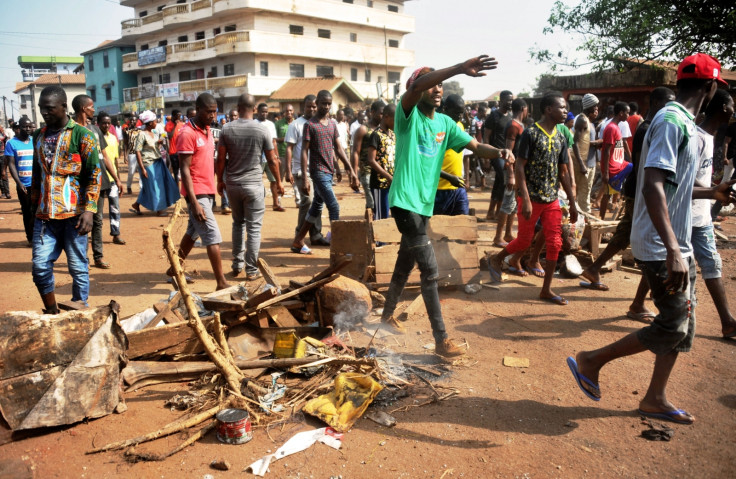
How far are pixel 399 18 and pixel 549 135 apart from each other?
50.6 m

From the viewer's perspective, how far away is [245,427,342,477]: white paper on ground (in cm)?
294

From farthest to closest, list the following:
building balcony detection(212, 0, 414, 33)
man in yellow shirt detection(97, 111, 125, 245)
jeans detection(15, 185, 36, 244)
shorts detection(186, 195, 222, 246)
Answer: building balcony detection(212, 0, 414, 33), man in yellow shirt detection(97, 111, 125, 245), jeans detection(15, 185, 36, 244), shorts detection(186, 195, 222, 246)

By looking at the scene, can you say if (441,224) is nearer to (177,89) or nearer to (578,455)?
(578,455)

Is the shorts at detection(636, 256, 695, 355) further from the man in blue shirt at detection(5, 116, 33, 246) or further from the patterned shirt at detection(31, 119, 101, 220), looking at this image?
the man in blue shirt at detection(5, 116, 33, 246)

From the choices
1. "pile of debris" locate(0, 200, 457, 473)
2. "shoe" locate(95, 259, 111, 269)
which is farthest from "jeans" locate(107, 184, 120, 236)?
"pile of debris" locate(0, 200, 457, 473)

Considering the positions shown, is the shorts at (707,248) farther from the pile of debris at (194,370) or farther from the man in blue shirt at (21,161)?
the man in blue shirt at (21,161)

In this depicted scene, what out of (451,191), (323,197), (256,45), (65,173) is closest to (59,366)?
(65,173)

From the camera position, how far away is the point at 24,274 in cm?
706

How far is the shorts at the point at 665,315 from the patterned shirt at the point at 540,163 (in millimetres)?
2498

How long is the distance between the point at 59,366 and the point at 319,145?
15.6 feet

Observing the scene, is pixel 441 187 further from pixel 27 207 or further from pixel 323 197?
pixel 27 207

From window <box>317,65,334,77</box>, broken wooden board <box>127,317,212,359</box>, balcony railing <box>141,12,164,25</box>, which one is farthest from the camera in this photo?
balcony railing <box>141,12,164,25</box>

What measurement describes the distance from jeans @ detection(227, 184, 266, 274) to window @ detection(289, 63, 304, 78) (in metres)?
41.0

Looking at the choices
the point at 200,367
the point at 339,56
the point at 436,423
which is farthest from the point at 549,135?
the point at 339,56
